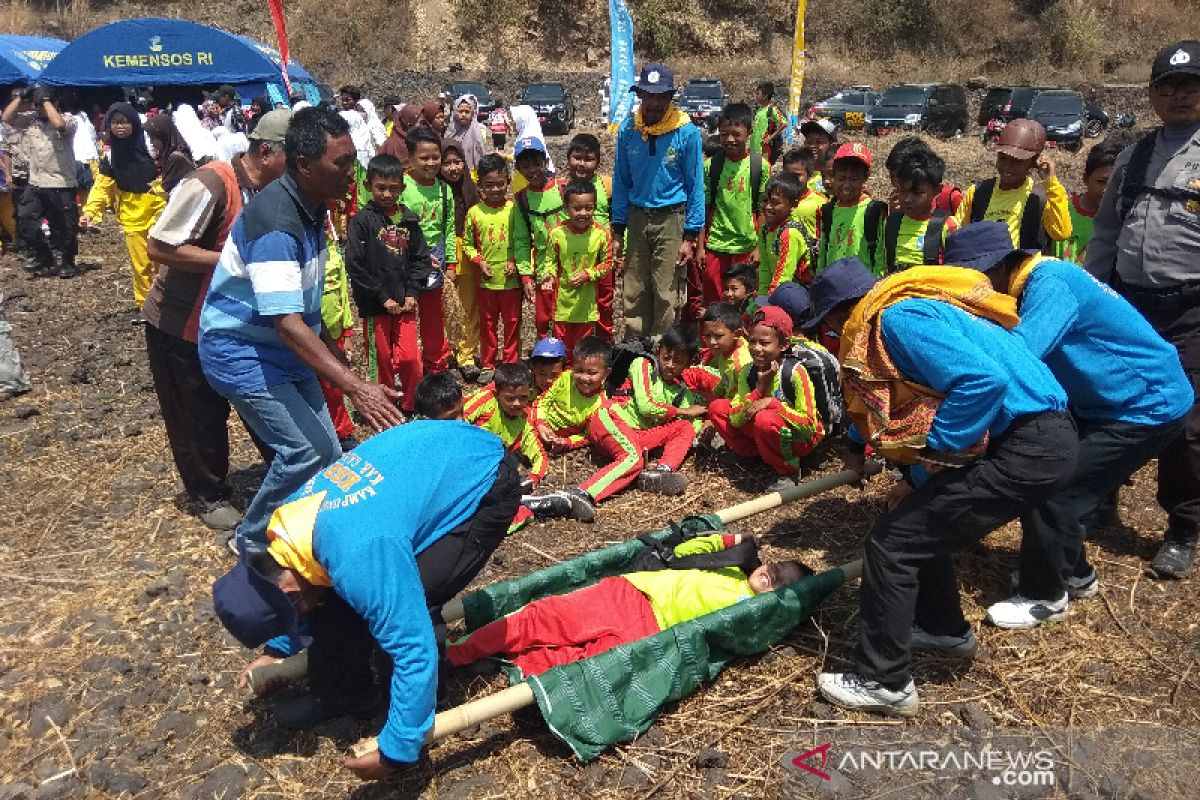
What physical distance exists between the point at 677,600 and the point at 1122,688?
1.72 m

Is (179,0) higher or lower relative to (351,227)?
higher

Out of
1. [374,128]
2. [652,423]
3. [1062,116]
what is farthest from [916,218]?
[1062,116]

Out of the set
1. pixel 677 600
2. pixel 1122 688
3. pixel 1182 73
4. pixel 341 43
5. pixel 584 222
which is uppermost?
pixel 341 43

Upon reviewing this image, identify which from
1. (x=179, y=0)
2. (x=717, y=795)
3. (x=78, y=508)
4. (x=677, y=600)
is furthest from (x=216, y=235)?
(x=179, y=0)

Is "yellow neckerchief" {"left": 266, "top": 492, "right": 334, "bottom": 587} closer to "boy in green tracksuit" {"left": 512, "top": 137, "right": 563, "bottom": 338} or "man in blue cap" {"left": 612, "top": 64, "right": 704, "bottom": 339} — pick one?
"boy in green tracksuit" {"left": 512, "top": 137, "right": 563, "bottom": 338}

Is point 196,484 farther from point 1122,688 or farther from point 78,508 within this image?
point 1122,688

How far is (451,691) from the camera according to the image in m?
3.40

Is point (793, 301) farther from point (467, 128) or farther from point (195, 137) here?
point (195, 137)

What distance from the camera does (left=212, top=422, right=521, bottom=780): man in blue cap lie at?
2502 millimetres

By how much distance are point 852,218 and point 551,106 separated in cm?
2130

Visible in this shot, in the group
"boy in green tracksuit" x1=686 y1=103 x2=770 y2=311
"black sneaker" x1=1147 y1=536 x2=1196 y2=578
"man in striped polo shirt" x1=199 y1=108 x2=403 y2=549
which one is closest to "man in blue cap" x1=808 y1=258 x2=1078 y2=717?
"black sneaker" x1=1147 y1=536 x2=1196 y2=578

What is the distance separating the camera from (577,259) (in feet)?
20.3

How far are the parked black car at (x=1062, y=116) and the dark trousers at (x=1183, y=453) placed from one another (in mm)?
17317

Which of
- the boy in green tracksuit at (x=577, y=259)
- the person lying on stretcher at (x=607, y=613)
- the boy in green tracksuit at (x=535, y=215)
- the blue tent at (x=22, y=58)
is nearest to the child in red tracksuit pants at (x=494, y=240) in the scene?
the boy in green tracksuit at (x=535, y=215)
